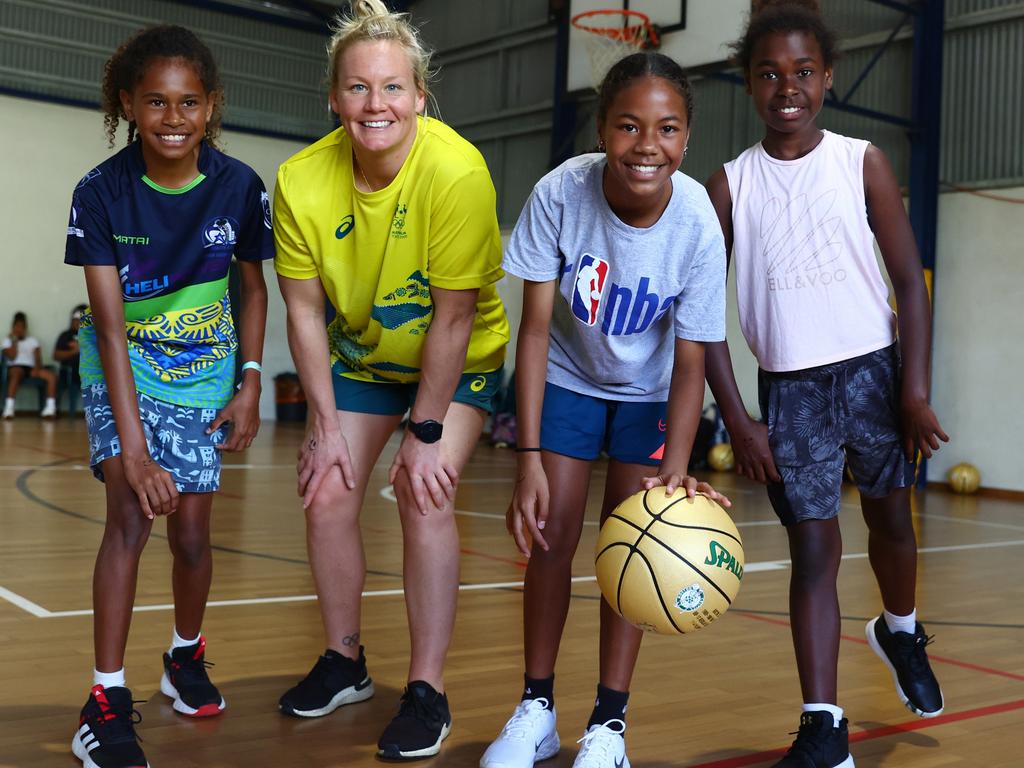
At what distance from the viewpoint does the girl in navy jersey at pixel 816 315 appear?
2473 millimetres

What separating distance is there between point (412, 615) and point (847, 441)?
1.04 meters

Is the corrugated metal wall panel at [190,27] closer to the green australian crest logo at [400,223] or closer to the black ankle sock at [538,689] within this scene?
the green australian crest logo at [400,223]

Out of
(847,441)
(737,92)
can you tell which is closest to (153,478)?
(847,441)

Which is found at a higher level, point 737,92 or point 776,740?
point 737,92

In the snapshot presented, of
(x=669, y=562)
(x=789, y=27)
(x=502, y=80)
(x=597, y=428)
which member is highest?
(x=502, y=80)

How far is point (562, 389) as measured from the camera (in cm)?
243

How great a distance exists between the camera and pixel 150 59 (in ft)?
7.93

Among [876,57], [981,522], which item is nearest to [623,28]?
[876,57]

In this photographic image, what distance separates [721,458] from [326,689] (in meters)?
8.09

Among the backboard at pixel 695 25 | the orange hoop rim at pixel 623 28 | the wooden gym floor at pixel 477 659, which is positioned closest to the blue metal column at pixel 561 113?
the orange hoop rim at pixel 623 28

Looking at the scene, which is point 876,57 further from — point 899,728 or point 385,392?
point 385,392

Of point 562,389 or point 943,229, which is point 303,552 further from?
point 943,229

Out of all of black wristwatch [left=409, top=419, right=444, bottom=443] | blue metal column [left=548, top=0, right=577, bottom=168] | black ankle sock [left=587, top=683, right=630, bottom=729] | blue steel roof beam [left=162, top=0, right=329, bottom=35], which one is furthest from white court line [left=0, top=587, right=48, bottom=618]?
blue steel roof beam [left=162, top=0, right=329, bottom=35]

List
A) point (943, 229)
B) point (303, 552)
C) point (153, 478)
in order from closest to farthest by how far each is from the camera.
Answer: point (153, 478) < point (303, 552) < point (943, 229)
